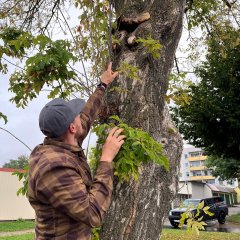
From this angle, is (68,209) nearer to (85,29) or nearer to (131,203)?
(131,203)

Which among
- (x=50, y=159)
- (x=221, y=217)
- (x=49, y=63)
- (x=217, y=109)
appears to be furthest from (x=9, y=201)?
(x=50, y=159)

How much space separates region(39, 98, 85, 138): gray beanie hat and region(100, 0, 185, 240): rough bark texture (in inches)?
36.5

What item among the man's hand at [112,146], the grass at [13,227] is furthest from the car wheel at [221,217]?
the man's hand at [112,146]

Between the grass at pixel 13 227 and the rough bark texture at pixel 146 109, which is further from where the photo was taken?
the grass at pixel 13 227

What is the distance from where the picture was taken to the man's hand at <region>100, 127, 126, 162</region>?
7.95 ft

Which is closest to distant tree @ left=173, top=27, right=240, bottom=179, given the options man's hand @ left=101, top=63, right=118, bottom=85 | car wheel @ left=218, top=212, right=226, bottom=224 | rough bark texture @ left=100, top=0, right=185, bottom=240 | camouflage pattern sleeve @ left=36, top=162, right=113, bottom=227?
car wheel @ left=218, top=212, right=226, bottom=224

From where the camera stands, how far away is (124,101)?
3.37 meters

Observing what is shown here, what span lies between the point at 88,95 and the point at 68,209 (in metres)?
1.66

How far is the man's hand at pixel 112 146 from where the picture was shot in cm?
242

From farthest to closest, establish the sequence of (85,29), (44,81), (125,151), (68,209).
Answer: (85,29) → (44,81) → (125,151) → (68,209)

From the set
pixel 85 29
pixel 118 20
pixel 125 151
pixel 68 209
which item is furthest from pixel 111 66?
pixel 68 209

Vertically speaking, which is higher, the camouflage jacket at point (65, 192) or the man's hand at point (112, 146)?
the man's hand at point (112, 146)

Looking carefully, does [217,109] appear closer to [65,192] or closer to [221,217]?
[221,217]

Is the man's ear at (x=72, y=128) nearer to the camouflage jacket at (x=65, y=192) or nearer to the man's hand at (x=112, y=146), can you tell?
the camouflage jacket at (x=65, y=192)
